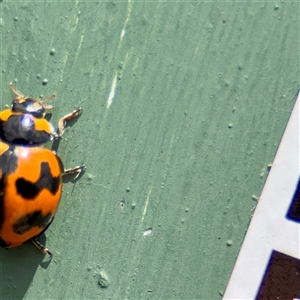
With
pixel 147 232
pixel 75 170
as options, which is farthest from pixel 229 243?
pixel 75 170

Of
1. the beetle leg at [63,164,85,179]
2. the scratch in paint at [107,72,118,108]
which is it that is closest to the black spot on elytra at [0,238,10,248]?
the beetle leg at [63,164,85,179]

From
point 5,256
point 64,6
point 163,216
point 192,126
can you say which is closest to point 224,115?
point 192,126

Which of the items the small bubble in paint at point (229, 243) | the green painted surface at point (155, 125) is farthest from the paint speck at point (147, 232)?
the small bubble in paint at point (229, 243)

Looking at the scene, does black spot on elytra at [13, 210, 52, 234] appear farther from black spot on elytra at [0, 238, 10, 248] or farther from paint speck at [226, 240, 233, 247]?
paint speck at [226, 240, 233, 247]

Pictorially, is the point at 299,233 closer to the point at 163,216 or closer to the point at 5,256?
the point at 163,216

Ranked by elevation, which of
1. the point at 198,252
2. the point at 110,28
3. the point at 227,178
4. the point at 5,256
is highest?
the point at 110,28

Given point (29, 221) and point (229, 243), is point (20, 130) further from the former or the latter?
point (229, 243)
